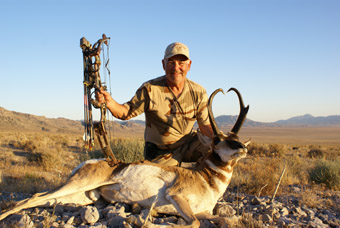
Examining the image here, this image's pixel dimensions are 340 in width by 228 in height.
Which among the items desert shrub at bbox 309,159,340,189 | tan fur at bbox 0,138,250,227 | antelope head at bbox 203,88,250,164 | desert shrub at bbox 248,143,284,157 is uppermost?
antelope head at bbox 203,88,250,164

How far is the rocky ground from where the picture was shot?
11.6ft

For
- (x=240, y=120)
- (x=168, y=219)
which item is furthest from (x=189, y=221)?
(x=240, y=120)

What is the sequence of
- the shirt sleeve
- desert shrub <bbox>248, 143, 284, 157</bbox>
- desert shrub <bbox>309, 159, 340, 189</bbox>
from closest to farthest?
the shirt sleeve
desert shrub <bbox>309, 159, 340, 189</bbox>
desert shrub <bbox>248, 143, 284, 157</bbox>

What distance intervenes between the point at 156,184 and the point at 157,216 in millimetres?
467

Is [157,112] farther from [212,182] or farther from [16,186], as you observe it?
[16,186]

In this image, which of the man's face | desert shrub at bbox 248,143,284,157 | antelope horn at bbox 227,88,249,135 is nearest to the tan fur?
antelope horn at bbox 227,88,249,135

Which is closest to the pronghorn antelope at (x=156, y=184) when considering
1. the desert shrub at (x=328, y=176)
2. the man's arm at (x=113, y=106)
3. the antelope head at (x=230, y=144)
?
the antelope head at (x=230, y=144)

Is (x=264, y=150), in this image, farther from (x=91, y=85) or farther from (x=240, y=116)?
(x=91, y=85)

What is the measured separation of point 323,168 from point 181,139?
4.98 m

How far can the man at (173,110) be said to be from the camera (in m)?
5.36

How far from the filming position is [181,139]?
5.78 meters

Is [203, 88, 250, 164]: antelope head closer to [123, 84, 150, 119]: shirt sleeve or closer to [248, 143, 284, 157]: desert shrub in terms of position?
[123, 84, 150, 119]: shirt sleeve

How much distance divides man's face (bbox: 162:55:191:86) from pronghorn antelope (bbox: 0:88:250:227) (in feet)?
5.06

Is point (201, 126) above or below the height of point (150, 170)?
above
